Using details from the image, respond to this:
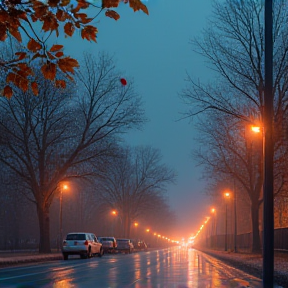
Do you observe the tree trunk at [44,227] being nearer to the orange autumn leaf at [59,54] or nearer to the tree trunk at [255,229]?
the tree trunk at [255,229]

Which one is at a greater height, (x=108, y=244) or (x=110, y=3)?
(x=110, y=3)

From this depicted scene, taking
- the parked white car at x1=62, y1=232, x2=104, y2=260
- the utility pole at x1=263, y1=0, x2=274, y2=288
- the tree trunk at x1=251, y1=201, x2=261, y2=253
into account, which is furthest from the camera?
the tree trunk at x1=251, y1=201, x2=261, y2=253

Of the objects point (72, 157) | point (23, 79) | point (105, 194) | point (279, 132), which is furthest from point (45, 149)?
point (105, 194)

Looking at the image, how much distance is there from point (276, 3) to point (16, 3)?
26502 millimetres

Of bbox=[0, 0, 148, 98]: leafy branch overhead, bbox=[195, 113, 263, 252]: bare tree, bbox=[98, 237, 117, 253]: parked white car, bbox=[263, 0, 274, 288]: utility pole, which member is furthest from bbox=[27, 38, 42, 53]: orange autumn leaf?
bbox=[98, 237, 117, 253]: parked white car

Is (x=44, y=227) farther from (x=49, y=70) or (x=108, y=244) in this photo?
(x=49, y=70)

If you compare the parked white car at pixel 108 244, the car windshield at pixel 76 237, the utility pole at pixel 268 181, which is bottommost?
the parked white car at pixel 108 244

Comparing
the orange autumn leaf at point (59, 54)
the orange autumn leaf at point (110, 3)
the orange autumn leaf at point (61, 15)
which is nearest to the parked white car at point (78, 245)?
the orange autumn leaf at point (59, 54)

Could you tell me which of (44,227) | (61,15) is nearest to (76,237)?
(44,227)

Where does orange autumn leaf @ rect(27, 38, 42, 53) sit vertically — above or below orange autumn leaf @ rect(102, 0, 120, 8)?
below

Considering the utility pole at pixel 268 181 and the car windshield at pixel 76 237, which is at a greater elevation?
the utility pole at pixel 268 181

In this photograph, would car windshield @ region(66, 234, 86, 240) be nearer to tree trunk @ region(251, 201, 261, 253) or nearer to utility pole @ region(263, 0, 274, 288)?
tree trunk @ region(251, 201, 261, 253)

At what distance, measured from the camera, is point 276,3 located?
30.8m

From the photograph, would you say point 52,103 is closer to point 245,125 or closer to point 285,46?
point 245,125
